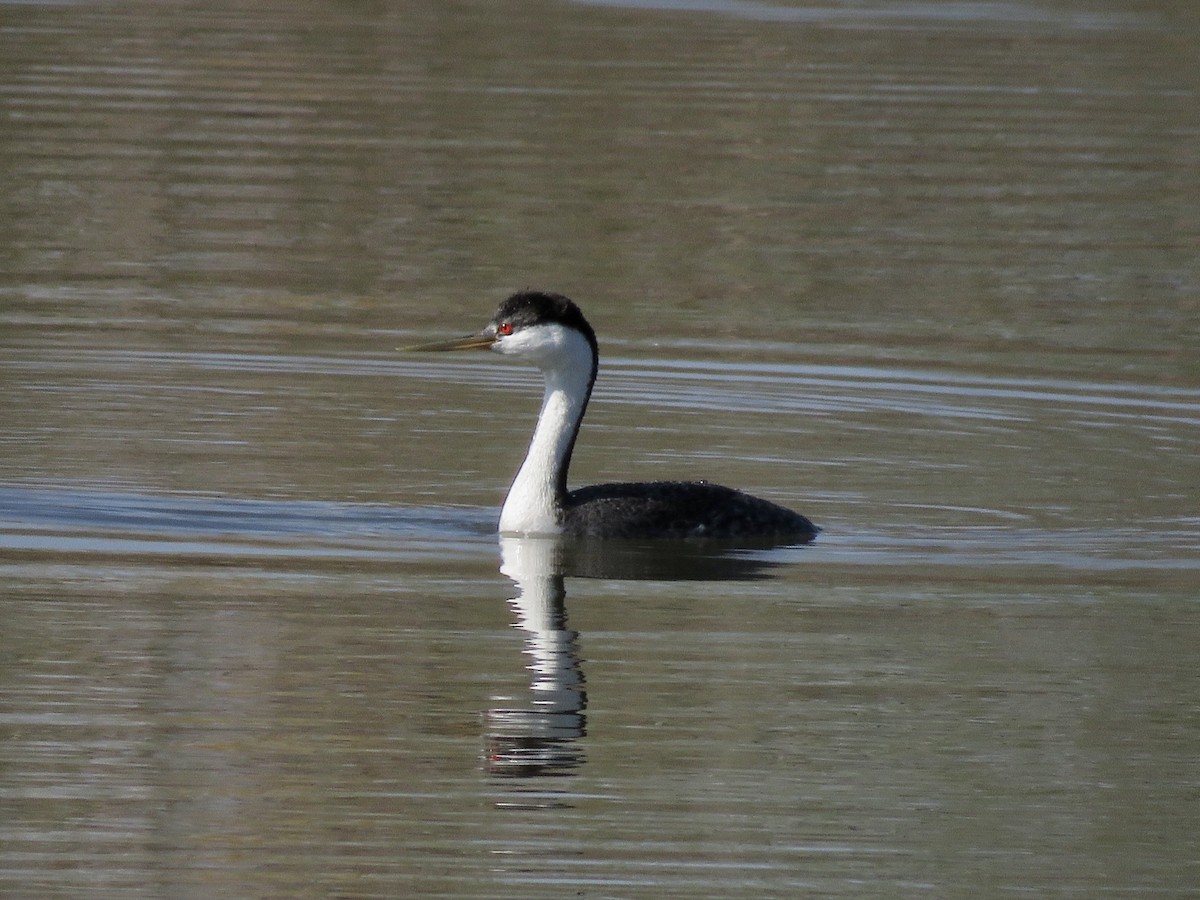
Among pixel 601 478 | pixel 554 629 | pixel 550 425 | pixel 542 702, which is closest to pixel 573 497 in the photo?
pixel 550 425

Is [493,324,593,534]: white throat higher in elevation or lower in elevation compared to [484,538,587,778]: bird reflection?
higher

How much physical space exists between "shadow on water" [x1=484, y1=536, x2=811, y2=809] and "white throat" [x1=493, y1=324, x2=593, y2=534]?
0.11 metres

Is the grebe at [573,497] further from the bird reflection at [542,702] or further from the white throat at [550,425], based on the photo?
the bird reflection at [542,702]

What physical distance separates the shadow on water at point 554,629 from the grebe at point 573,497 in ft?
0.28

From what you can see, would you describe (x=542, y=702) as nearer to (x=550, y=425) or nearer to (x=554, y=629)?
(x=554, y=629)

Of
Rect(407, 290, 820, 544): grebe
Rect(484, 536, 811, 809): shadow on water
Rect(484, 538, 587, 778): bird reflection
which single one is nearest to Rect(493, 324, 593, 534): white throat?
Rect(407, 290, 820, 544): grebe

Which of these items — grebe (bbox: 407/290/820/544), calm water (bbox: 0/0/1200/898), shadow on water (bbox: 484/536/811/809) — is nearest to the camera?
calm water (bbox: 0/0/1200/898)

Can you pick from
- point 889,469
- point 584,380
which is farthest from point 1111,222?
point 584,380

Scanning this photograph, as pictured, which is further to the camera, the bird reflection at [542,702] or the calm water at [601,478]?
the bird reflection at [542,702]

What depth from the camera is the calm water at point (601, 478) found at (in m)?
7.47

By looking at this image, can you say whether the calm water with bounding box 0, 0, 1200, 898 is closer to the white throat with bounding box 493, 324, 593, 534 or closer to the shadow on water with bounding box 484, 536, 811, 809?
the shadow on water with bounding box 484, 536, 811, 809

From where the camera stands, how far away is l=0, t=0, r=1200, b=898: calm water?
7469 millimetres

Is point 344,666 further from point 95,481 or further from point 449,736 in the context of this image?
point 95,481

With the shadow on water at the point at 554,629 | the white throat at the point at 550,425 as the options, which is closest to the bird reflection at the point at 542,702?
the shadow on water at the point at 554,629
